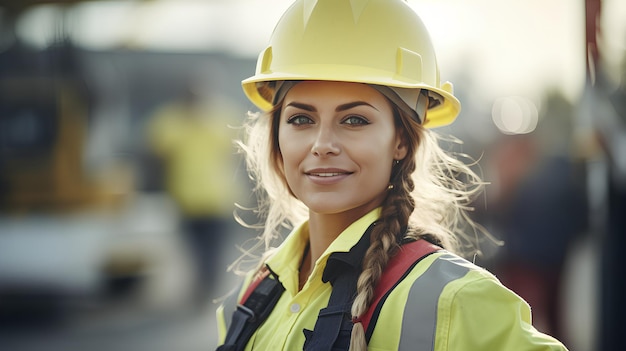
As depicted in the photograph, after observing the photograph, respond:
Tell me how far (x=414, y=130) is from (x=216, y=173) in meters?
6.25

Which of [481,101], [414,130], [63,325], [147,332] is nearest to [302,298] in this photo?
[414,130]

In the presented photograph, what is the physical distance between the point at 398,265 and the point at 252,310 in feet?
1.76

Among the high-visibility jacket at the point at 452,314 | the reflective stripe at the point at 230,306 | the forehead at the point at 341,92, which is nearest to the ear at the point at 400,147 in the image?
the forehead at the point at 341,92

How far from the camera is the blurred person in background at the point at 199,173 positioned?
848 cm

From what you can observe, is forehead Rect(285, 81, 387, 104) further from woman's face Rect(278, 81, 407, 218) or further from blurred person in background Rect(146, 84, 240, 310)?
blurred person in background Rect(146, 84, 240, 310)

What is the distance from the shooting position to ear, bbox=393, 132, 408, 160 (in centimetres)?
242

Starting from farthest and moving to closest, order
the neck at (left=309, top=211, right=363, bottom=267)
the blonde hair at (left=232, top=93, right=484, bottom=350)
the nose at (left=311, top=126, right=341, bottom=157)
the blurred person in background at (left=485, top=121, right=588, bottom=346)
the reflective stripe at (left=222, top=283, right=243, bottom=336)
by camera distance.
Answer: the blurred person in background at (left=485, top=121, right=588, bottom=346) < the reflective stripe at (left=222, top=283, right=243, bottom=336) < the neck at (left=309, top=211, right=363, bottom=267) < the nose at (left=311, top=126, right=341, bottom=157) < the blonde hair at (left=232, top=93, right=484, bottom=350)

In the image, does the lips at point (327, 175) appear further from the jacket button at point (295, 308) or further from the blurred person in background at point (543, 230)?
the blurred person in background at point (543, 230)

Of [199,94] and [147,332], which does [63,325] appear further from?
[199,94]

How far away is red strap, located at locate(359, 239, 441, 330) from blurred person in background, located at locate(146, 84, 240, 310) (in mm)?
6269

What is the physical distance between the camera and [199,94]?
877 cm

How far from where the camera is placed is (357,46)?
235cm

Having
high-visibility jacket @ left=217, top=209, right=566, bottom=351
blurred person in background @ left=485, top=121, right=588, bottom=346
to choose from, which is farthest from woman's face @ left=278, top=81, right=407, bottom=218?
blurred person in background @ left=485, top=121, right=588, bottom=346

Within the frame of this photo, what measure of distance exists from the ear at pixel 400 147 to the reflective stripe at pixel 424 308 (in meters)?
0.47
